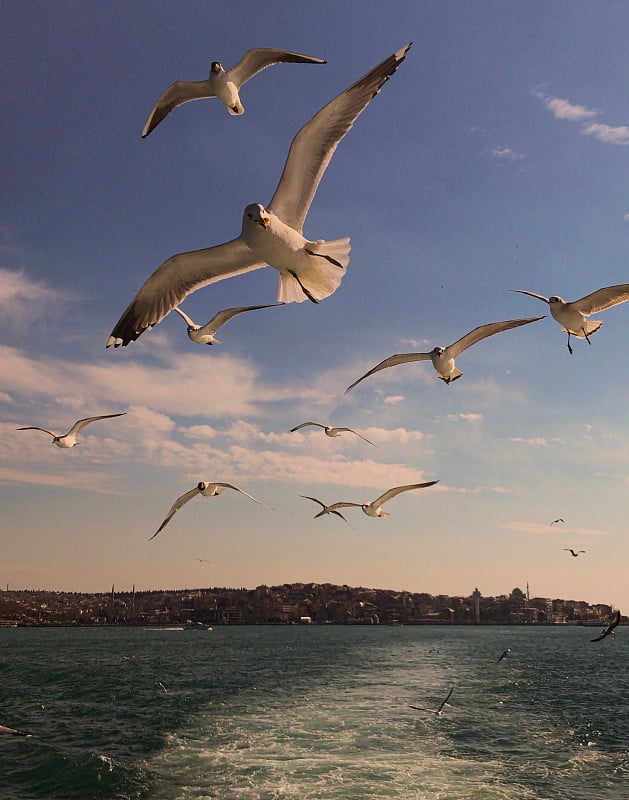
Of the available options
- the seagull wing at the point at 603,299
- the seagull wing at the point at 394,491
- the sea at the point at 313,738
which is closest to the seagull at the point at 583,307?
the seagull wing at the point at 603,299

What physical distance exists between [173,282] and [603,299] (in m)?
5.88

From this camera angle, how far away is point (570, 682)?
44094 mm

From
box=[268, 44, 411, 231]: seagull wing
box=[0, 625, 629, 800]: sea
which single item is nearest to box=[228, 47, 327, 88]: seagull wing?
box=[268, 44, 411, 231]: seagull wing

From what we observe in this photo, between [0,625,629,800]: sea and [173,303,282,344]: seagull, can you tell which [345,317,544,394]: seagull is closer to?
[173,303,282,344]: seagull

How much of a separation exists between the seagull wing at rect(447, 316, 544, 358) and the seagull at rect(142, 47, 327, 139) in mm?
4134

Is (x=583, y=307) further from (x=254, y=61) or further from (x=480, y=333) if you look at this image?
(x=254, y=61)

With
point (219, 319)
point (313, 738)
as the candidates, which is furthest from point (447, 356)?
point (313, 738)

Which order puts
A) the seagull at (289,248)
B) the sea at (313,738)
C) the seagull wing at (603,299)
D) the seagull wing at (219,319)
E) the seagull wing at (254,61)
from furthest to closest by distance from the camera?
the sea at (313,738)
the seagull wing at (219,319)
the seagull wing at (603,299)
the seagull wing at (254,61)
the seagull at (289,248)

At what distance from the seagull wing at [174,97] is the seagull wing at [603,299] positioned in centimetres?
572

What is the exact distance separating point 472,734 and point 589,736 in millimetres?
4344

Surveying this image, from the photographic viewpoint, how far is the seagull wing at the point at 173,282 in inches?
314

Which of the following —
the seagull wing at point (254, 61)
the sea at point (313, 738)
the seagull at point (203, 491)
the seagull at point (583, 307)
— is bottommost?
the sea at point (313, 738)

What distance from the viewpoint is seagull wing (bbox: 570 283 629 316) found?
9.58 meters

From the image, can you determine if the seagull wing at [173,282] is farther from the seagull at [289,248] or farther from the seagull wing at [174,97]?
the seagull wing at [174,97]
